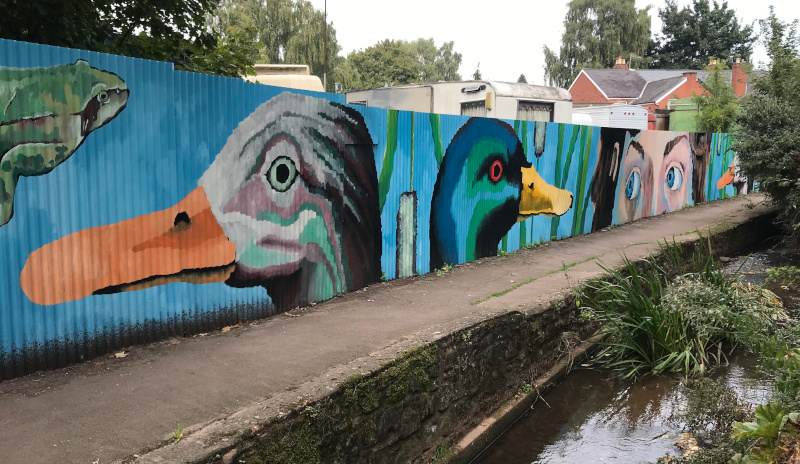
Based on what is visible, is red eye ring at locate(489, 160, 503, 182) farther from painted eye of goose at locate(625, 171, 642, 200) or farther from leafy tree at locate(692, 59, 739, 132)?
leafy tree at locate(692, 59, 739, 132)

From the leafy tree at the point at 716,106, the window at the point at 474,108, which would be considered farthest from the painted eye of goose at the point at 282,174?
the leafy tree at the point at 716,106

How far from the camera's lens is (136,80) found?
3.90 m

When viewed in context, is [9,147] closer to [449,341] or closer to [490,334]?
[449,341]

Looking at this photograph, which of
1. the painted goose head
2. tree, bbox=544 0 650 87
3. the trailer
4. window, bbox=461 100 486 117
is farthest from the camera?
tree, bbox=544 0 650 87

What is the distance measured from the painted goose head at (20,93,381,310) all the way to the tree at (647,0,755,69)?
5382 centimetres

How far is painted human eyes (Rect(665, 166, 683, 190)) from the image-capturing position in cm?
1393

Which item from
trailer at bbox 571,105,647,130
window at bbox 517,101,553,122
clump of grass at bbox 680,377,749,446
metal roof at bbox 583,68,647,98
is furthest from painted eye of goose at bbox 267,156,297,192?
metal roof at bbox 583,68,647,98

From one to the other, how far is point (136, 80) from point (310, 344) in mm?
2158

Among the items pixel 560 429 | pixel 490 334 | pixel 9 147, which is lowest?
pixel 560 429

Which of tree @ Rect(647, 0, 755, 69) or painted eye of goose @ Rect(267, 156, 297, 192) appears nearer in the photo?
painted eye of goose @ Rect(267, 156, 297, 192)

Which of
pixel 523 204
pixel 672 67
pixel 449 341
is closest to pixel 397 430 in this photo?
pixel 449 341

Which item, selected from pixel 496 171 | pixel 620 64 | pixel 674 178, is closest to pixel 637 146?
pixel 674 178

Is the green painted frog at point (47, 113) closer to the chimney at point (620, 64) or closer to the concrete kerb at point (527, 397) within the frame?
the concrete kerb at point (527, 397)

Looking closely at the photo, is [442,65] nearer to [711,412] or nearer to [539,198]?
[539,198]
